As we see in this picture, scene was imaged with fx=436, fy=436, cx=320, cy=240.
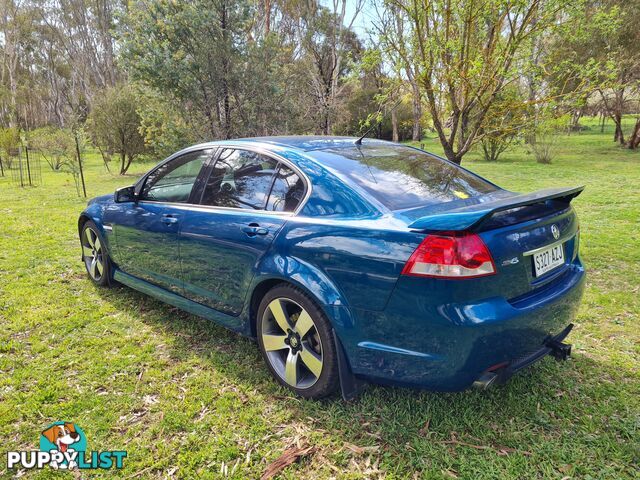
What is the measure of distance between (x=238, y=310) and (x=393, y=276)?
1.28 m

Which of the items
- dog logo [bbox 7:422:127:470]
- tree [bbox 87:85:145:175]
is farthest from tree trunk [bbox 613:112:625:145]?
dog logo [bbox 7:422:127:470]

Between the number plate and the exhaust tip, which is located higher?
the number plate

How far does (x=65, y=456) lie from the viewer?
2268 mm

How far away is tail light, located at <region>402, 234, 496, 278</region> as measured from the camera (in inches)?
77.9

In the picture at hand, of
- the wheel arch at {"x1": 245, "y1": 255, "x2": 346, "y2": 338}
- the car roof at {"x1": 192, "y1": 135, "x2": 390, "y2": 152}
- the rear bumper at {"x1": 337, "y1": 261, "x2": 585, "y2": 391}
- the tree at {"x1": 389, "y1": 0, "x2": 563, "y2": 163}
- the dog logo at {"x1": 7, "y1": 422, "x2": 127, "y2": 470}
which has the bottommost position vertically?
the dog logo at {"x1": 7, "y1": 422, "x2": 127, "y2": 470}

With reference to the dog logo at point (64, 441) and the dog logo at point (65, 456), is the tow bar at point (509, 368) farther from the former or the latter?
the dog logo at point (64, 441)

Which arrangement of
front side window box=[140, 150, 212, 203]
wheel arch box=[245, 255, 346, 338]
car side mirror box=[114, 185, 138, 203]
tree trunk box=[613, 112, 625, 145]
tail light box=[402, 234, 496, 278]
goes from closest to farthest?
tail light box=[402, 234, 496, 278] < wheel arch box=[245, 255, 346, 338] < front side window box=[140, 150, 212, 203] < car side mirror box=[114, 185, 138, 203] < tree trunk box=[613, 112, 625, 145]

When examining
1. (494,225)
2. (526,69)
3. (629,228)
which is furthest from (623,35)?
(494,225)

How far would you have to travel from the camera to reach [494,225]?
2.11 meters

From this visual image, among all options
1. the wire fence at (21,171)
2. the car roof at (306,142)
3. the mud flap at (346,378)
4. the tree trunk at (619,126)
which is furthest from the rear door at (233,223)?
the tree trunk at (619,126)

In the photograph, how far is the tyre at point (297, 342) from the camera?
2439mm

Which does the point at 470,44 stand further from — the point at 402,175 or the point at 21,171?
the point at 21,171

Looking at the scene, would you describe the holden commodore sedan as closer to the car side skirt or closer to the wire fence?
the car side skirt

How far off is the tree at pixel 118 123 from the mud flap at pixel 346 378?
54.3ft
